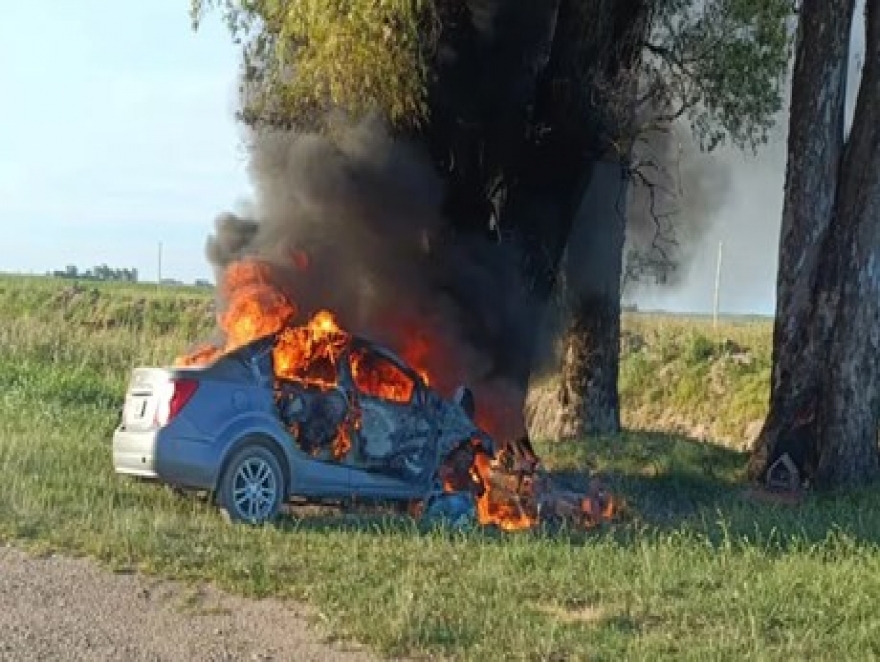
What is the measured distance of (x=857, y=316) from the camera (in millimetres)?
15008

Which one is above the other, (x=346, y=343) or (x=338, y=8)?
(x=338, y=8)

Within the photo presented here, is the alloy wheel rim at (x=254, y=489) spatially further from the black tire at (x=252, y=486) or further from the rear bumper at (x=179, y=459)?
the rear bumper at (x=179, y=459)

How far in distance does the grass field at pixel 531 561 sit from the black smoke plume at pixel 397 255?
1.84 m

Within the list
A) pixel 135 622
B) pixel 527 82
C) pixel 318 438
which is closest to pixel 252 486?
pixel 318 438

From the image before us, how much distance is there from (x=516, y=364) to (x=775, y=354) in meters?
3.10

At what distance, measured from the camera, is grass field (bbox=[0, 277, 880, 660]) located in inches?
287

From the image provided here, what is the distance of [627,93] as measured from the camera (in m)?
15.8

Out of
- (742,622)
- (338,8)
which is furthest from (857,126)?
(742,622)

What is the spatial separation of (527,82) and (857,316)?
15.4ft

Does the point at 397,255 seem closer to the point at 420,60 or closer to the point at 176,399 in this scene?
the point at 420,60

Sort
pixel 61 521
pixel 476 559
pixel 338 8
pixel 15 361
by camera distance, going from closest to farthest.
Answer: pixel 476 559, pixel 61 521, pixel 338 8, pixel 15 361

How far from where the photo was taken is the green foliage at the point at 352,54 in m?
14.0

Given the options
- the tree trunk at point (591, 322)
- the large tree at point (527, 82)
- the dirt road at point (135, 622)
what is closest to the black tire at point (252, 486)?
the dirt road at point (135, 622)

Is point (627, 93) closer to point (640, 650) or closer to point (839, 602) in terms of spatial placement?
point (839, 602)
